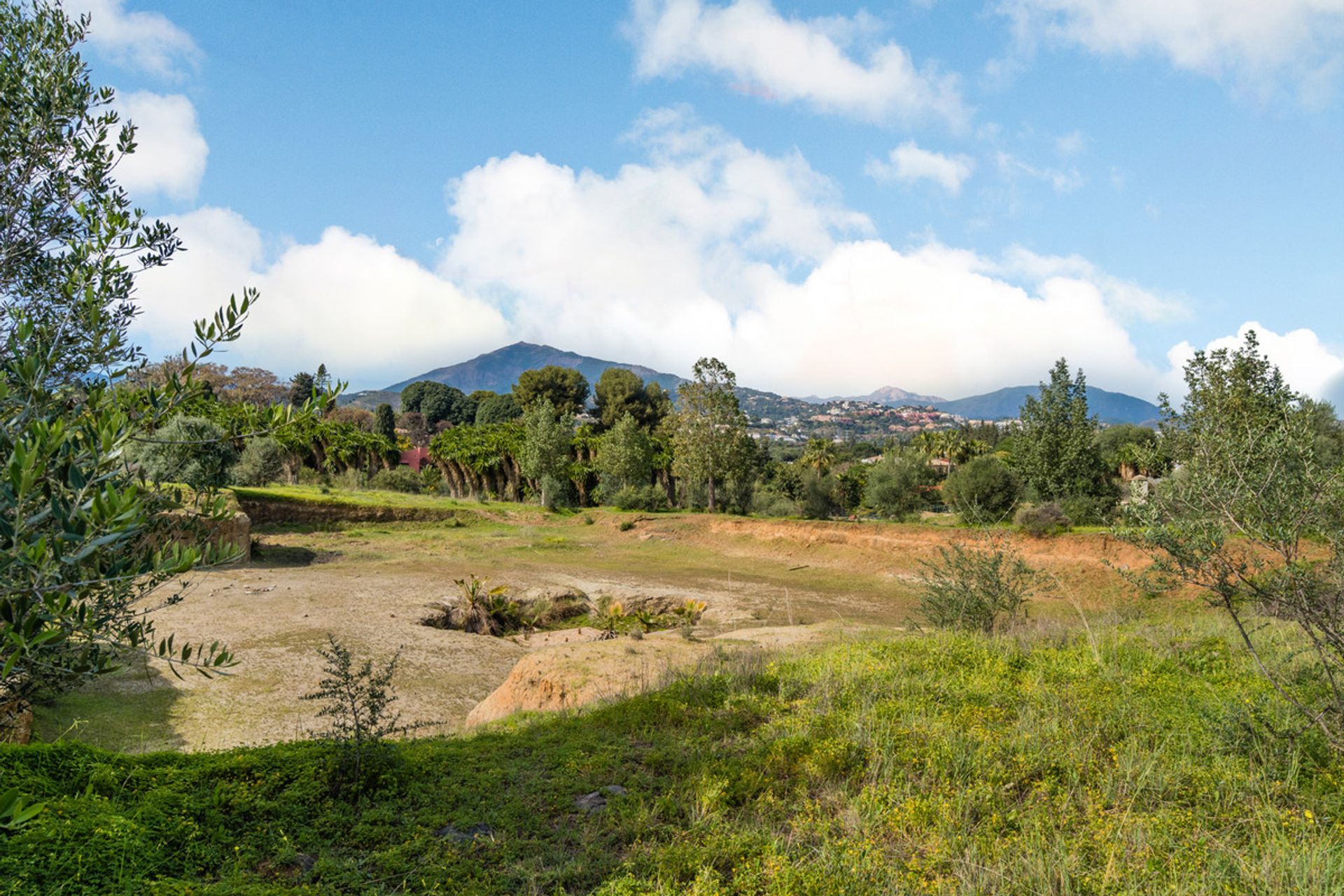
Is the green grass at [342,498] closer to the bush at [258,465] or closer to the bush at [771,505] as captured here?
the bush at [258,465]

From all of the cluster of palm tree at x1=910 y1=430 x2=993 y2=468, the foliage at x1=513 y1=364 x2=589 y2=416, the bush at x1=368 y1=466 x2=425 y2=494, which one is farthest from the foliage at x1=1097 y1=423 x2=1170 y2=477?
the foliage at x1=513 y1=364 x2=589 y2=416

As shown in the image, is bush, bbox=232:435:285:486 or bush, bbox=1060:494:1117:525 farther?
bush, bbox=232:435:285:486

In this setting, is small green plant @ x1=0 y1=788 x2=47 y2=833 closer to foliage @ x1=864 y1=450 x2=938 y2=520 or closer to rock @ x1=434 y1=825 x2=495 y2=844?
rock @ x1=434 y1=825 x2=495 y2=844

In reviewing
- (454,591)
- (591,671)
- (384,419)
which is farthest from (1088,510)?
(384,419)

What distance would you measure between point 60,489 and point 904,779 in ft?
17.6

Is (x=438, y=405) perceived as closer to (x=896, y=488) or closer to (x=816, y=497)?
(x=816, y=497)

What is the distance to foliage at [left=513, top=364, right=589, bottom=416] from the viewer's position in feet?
228

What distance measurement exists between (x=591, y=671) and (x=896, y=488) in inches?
1355

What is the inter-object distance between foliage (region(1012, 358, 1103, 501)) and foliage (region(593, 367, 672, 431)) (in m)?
36.3

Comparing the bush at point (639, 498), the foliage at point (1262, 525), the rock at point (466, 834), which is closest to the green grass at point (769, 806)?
the rock at point (466, 834)

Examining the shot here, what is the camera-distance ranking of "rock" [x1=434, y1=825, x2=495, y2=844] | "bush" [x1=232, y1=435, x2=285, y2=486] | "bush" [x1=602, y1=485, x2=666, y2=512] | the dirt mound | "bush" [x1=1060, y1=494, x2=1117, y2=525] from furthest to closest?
"bush" [x1=602, y1=485, x2=666, y2=512] < "bush" [x1=232, y1=435, x2=285, y2=486] < "bush" [x1=1060, y1=494, x2=1117, y2=525] < the dirt mound < "rock" [x1=434, y1=825, x2=495, y2=844]

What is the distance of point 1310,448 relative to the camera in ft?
18.1

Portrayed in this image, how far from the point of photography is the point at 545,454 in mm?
48188

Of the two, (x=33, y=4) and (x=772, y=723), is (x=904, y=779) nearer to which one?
(x=772, y=723)
